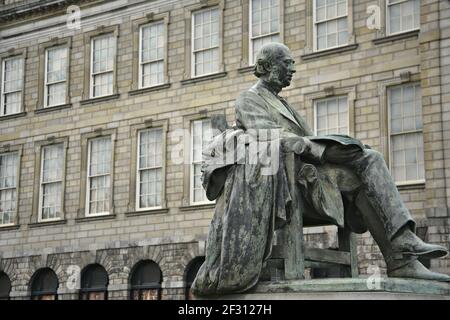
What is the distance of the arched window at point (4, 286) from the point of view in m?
29.1

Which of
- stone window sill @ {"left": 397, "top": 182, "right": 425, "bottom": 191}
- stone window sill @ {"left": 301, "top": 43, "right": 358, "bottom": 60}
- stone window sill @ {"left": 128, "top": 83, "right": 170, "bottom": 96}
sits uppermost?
stone window sill @ {"left": 301, "top": 43, "right": 358, "bottom": 60}

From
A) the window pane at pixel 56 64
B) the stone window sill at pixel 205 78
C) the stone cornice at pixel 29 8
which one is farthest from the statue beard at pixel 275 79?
the stone cornice at pixel 29 8

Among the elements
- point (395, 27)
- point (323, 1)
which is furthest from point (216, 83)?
point (395, 27)

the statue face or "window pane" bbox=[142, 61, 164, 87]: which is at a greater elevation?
"window pane" bbox=[142, 61, 164, 87]

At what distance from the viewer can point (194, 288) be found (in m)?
7.29

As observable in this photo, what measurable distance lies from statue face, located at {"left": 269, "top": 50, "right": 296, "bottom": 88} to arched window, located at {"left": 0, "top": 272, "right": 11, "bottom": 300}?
22.7m

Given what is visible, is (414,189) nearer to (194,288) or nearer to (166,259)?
(166,259)

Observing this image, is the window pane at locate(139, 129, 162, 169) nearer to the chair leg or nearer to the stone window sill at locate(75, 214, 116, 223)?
the stone window sill at locate(75, 214, 116, 223)

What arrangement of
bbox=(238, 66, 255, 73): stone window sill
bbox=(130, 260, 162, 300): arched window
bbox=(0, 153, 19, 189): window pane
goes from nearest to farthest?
bbox=(238, 66, 255, 73): stone window sill
bbox=(130, 260, 162, 300): arched window
bbox=(0, 153, 19, 189): window pane

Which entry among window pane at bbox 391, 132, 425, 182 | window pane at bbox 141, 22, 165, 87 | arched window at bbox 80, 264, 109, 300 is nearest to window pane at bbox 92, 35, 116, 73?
window pane at bbox 141, 22, 165, 87

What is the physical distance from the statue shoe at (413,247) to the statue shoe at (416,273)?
0.10m

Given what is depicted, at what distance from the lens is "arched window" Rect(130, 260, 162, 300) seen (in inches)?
1009

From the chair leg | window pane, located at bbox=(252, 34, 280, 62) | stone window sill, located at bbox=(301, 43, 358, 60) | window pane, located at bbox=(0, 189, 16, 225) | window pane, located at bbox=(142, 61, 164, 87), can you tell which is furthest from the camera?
window pane, located at bbox=(0, 189, 16, 225)

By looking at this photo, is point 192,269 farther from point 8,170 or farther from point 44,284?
point 8,170
